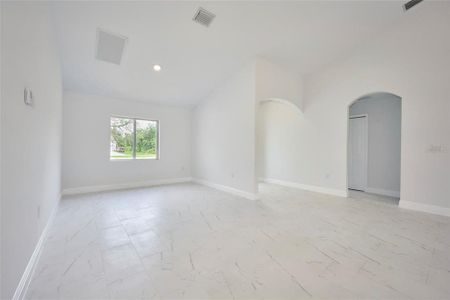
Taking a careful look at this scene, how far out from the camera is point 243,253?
213cm

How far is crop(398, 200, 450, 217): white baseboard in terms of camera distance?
331 cm

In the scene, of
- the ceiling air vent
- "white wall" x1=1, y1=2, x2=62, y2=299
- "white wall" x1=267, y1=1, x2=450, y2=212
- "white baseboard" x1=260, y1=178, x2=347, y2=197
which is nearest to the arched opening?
"white baseboard" x1=260, y1=178, x2=347, y2=197

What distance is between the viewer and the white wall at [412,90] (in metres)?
3.34

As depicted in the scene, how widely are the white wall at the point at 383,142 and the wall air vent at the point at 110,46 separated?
19.6 ft

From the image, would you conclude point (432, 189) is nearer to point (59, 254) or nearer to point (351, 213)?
point (351, 213)

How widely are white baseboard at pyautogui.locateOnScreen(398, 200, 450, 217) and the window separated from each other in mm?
6329

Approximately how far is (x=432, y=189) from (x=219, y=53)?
4.80 metres

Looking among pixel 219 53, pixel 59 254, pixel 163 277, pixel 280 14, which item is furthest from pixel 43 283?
pixel 280 14

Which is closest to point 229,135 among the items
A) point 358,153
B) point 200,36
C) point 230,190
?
point 230,190

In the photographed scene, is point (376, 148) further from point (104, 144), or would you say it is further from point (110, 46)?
point (104, 144)

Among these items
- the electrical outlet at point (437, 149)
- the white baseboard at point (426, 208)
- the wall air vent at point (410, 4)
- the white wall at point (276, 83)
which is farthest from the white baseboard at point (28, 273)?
the wall air vent at point (410, 4)

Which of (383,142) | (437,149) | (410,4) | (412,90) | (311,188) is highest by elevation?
(410,4)

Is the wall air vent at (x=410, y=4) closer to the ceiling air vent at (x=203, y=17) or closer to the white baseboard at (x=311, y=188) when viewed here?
the ceiling air vent at (x=203, y=17)

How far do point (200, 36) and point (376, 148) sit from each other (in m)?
5.17
